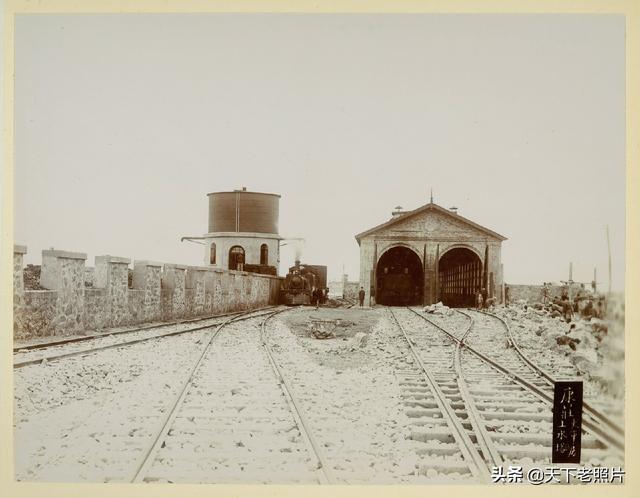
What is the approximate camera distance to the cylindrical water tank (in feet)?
12.5

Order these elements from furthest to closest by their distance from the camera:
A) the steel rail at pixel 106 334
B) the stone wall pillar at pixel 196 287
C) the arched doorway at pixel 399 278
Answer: the stone wall pillar at pixel 196 287 < the arched doorway at pixel 399 278 < the steel rail at pixel 106 334

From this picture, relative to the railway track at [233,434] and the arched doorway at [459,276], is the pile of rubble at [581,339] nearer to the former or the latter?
the arched doorway at [459,276]

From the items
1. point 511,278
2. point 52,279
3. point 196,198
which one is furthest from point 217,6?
point 511,278

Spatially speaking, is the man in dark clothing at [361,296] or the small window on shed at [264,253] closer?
the small window on shed at [264,253]

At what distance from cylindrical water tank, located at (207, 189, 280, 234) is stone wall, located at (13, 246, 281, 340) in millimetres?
463

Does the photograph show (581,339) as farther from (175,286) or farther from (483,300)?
(175,286)

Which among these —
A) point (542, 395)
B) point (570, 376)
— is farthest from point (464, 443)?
point (570, 376)

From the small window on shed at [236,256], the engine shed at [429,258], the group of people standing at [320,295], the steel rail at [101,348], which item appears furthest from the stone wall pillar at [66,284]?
the engine shed at [429,258]

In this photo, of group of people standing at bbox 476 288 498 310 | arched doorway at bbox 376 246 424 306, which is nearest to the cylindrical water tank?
arched doorway at bbox 376 246 424 306

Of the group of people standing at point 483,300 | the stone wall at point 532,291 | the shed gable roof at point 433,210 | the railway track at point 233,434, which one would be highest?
the shed gable roof at point 433,210

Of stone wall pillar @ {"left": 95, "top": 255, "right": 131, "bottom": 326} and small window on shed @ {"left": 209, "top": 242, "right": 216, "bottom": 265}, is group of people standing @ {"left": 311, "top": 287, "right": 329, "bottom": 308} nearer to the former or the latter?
small window on shed @ {"left": 209, "top": 242, "right": 216, "bottom": 265}

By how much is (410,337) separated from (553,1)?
8.45ft

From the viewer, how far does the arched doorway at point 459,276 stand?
3816mm

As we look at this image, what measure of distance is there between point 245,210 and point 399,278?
4.19ft
